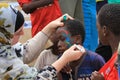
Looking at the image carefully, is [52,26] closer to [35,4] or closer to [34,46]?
[34,46]

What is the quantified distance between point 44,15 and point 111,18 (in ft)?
4.27

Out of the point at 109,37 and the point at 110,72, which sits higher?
the point at 109,37

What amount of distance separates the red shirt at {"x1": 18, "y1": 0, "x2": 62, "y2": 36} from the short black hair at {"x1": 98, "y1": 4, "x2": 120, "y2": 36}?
3.64ft

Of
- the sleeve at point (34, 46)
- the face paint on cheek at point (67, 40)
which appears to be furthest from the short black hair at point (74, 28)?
the sleeve at point (34, 46)

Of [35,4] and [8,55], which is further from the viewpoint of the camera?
[35,4]

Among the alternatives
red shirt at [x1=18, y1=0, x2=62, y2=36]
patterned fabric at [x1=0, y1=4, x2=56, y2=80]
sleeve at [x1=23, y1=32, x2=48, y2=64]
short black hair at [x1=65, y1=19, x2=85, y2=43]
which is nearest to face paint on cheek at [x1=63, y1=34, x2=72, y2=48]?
short black hair at [x1=65, y1=19, x2=85, y2=43]

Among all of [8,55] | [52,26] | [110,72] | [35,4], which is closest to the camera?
[110,72]

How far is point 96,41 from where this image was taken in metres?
4.26

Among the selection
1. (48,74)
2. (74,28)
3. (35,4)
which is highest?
(35,4)

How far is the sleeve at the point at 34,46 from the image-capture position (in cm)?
296

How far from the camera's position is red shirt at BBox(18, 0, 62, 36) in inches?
149

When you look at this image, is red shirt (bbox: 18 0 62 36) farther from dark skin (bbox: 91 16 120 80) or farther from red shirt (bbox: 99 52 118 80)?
red shirt (bbox: 99 52 118 80)

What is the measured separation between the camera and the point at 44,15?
3832 mm

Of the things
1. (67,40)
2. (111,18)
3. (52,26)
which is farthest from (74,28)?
(111,18)
